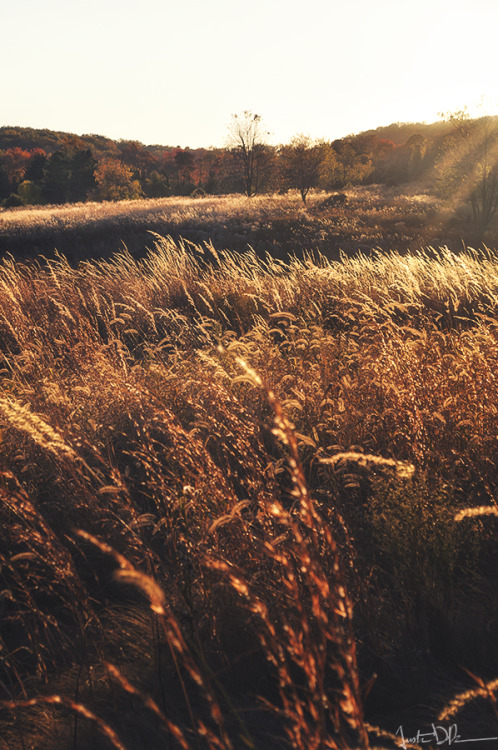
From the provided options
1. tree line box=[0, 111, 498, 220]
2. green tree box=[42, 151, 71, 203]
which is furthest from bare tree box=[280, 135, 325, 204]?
green tree box=[42, 151, 71, 203]

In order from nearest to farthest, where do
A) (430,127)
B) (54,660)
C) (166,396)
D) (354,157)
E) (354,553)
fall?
(54,660) → (354,553) → (166,396) → (354,157) → (430,127)

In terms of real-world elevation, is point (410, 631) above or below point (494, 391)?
below

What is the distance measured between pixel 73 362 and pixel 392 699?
4.67 meters

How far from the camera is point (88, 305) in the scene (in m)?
7.66

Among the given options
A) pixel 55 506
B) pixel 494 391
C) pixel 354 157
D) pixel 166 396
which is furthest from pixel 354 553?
pixel 354 157

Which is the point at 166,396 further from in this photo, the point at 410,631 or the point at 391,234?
the point at 391,234
